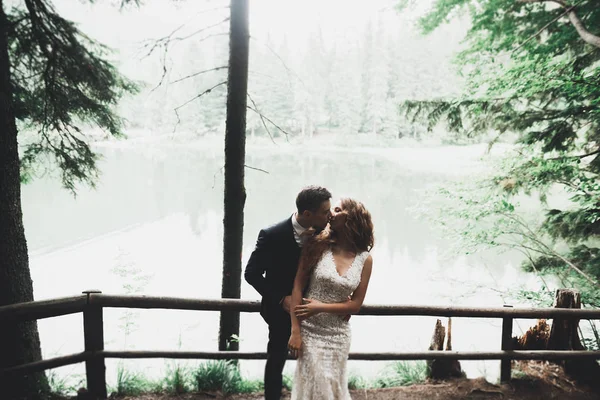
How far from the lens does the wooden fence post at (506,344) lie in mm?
3426

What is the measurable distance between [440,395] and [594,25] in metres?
4.93

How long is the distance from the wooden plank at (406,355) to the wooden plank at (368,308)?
377 mm

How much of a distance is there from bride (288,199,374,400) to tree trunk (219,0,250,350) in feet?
5.61

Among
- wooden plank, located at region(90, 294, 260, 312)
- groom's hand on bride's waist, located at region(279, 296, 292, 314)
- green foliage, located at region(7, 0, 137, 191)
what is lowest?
wooden plank, located at region(90, 294, 260, 312)

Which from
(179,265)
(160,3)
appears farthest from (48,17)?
(179,265)

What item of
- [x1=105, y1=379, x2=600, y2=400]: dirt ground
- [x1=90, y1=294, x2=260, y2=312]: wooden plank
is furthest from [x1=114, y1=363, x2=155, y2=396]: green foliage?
[x1=105, y1=379, x2=600, y2=400]: dirt ground

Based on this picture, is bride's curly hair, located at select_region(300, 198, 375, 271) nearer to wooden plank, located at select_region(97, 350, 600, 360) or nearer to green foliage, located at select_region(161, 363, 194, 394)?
wooden plank, located at select_region(97, 350, 600, 360)

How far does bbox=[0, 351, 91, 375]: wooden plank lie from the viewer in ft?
8.87

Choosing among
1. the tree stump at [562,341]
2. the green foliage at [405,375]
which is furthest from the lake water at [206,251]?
the tree stump at [562,341]

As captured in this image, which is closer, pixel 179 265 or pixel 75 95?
pixel 75 95

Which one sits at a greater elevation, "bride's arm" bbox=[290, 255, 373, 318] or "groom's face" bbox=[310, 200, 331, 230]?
"groom's face" bbox=[310, 200, 331, 230]

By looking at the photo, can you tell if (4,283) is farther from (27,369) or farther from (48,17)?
(48,17)

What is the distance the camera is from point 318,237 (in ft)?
7.53

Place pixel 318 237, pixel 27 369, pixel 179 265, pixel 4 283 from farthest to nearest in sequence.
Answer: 1. pixel 179 265
2. pixel 4 283
3. pixel 27 369
4. pixel 318 237
